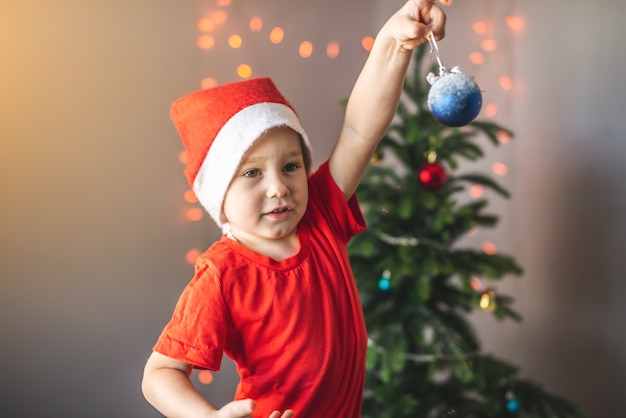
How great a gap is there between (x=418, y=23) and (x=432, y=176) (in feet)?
2.85

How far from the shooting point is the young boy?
3.13 ft

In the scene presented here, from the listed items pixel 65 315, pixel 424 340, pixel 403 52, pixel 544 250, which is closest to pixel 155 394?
pixel 403 52

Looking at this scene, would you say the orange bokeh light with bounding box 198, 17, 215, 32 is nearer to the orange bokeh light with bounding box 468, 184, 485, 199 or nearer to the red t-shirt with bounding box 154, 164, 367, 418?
the orange bokeh light with bounding box 468, 184, 485, 199

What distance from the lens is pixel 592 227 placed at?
2.38 meters

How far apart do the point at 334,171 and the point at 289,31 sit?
1381 millimetres

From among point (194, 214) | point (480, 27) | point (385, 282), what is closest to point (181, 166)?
point (194, 214)

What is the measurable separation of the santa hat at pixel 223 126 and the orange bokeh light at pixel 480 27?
1547 mm

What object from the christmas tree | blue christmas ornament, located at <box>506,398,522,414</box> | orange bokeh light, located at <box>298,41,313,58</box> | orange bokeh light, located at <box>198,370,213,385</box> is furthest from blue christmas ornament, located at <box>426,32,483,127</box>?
orange bokeh light, located at <box>198,370,213,385</box>

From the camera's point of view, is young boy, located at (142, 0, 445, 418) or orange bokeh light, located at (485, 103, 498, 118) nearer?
young boy, located at (142, 0, 445, 418)

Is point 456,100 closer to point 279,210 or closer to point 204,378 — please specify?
point 279,210

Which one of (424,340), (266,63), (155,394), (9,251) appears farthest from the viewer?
(266,63)

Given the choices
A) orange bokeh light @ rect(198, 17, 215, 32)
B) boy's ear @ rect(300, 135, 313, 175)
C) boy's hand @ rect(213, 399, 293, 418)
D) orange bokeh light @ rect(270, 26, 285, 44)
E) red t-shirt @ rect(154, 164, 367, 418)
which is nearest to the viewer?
boy's hand @ rect(213, 399, 293, 418)

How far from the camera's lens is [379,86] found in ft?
3.43

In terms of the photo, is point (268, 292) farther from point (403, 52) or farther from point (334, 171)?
point (403, 52)
